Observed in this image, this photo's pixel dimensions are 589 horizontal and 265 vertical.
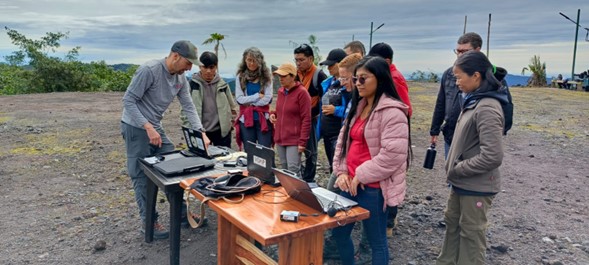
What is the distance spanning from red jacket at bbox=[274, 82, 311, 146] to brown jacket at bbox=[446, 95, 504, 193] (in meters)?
1.69

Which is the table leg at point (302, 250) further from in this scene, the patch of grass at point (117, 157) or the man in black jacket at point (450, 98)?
the patch of grass at point (117, 157)

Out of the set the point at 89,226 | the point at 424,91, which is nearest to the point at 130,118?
the point at 89,226

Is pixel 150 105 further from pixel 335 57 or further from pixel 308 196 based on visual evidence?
pixel 308 196

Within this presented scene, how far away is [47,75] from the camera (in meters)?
18.5

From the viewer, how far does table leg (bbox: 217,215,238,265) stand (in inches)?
117

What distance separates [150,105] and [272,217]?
A: 214cm

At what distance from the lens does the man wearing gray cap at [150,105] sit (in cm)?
377

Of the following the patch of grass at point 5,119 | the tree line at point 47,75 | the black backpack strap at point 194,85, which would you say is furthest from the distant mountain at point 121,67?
the black backpack strap at point 194,85

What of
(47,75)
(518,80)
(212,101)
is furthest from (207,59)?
(518,80)

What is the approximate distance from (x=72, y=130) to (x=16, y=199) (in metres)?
4.52

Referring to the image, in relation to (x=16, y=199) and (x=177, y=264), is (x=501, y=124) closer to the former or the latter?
(x=177, y=264)

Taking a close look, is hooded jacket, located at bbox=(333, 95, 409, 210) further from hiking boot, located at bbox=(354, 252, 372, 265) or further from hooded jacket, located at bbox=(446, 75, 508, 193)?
hiking boot, located at bbox=(354, 252, 372, 265)

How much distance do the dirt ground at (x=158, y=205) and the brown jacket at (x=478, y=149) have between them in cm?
113

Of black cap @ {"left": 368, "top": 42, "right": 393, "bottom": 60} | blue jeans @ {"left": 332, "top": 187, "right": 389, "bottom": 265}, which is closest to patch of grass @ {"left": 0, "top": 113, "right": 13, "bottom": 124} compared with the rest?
black cap @ {"left": 368, "top": 42, "right": 393, "bottom": 60}
